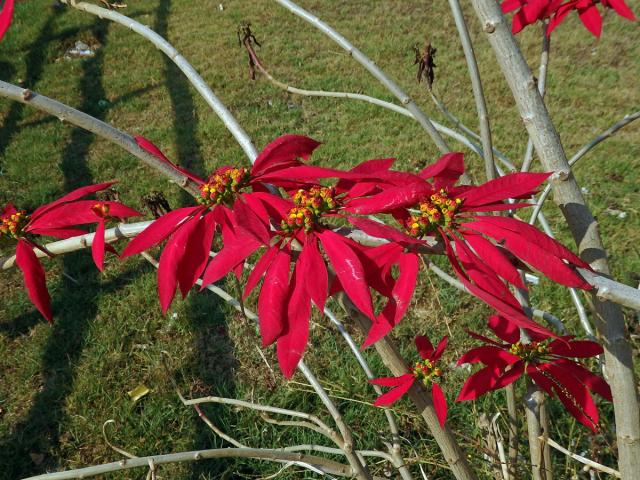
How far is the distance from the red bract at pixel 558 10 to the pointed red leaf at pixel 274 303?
70cm

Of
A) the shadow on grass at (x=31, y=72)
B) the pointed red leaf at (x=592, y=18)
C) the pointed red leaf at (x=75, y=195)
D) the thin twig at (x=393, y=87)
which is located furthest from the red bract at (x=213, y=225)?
the shadow on grass at (x=31, y=72)

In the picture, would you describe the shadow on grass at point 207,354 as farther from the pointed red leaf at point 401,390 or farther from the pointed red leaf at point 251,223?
the pointed red leaf at point 251,223

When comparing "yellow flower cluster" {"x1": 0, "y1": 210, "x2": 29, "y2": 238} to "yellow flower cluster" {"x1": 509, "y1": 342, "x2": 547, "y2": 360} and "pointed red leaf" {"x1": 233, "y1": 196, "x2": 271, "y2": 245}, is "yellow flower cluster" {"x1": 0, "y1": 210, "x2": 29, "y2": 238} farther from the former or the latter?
"yellow flower cluster" {"x1": 509, "y1": 342, "x2": 547, "y2": 360}

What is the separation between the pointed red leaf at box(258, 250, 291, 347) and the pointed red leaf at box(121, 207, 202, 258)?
5.5 inches

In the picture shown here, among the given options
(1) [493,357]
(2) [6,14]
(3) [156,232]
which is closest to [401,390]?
(1) [493,357]

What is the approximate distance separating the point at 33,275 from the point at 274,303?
1.44 ft

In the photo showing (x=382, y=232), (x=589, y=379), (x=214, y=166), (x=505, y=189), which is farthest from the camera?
(x=214, y=166)

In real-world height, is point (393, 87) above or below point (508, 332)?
above

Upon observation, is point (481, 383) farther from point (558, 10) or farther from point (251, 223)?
point (558, 10)

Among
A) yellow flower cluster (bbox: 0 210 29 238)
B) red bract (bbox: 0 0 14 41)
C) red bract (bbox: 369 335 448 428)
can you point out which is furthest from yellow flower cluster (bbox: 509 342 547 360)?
red bract (bbox: 0 0 14 41)

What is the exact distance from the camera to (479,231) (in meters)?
0.61

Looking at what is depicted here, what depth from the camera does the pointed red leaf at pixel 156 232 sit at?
0.62 meters

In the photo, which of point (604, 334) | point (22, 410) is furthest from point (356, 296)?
point (22, 410)

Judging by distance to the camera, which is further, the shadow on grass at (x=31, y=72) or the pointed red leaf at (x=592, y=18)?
the shadow on grass at (x=31, y=72)
